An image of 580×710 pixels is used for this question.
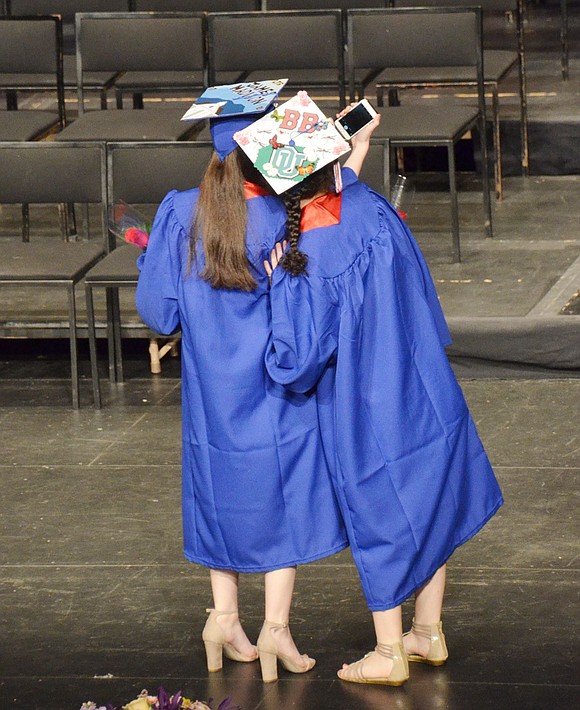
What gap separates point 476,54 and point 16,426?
104 inches

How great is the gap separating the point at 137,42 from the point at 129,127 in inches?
23.2

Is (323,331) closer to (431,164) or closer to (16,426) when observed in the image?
(16,426)

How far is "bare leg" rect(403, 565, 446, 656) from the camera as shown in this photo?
304 centimetres

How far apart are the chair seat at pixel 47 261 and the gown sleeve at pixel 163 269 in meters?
2.17

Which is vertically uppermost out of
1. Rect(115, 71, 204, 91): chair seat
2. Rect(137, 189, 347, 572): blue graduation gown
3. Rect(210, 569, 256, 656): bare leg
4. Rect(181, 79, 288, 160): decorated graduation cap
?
Rect(181, 79, 288, 160): decorated graduation cap

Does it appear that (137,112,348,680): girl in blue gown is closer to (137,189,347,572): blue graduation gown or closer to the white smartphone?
(137,189,347,572): blue graduation gown

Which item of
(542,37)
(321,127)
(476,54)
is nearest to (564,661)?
(321,127)

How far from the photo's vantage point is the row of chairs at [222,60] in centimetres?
618

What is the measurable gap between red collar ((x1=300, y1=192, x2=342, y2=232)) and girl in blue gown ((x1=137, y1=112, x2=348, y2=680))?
0.05 metres

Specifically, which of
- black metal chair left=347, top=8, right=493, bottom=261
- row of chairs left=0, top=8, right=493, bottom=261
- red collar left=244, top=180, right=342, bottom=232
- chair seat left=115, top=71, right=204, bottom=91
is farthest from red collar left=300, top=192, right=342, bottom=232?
chair seat left=115, top=71, right=204, bottom=91

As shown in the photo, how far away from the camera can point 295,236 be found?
9.02ft

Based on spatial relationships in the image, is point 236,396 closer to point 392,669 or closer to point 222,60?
point 392,669

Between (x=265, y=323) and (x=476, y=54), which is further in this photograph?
(x=476, y=54)

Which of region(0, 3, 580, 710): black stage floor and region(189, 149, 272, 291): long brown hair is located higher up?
region(189, 149, 272, 291): long brown hair
